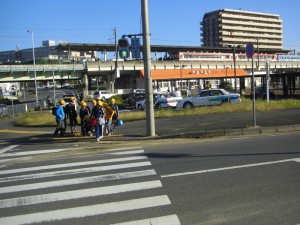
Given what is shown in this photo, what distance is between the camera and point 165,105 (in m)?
30.7

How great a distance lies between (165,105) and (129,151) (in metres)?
19.8

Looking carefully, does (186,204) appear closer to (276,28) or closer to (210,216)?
(210,216)

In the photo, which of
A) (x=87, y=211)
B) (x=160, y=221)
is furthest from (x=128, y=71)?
(x=160, y=221)

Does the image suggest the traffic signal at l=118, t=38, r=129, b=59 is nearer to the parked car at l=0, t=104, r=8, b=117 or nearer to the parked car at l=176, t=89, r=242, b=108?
the parked car at l=176, t=89, r=242, b=108

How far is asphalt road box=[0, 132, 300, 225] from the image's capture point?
16.8 feet

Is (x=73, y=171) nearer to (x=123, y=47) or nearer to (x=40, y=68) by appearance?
(x=123, y=47)

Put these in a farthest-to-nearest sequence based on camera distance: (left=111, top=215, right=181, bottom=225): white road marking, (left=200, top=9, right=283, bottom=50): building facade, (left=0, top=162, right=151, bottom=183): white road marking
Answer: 1. (left=200, top=9, right=283, bottom=50): building facade
2. (left=0, top=162, right=151, bottom=183): white road marking
3. (left=111, top=215, right=181, bottom=225): white road marking

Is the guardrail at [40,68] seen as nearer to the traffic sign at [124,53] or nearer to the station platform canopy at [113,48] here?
the station platform canopy at [113,48]

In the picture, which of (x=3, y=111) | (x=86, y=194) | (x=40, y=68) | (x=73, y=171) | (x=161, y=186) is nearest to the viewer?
(x=86, y=194)

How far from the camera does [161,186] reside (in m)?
6.68

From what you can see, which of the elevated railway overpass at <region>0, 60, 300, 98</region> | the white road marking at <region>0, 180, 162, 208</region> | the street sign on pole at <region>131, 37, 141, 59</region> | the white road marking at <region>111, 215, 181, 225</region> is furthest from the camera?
the elevated railway overpass at <region>0, 60, 300, 98</region>

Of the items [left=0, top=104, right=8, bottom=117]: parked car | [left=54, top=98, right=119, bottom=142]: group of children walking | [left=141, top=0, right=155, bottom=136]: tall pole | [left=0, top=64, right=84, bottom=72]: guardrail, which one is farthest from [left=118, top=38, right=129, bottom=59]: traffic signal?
[left=0, top=64, right=84, bottom=72]: guardrail

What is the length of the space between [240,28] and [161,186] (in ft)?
507

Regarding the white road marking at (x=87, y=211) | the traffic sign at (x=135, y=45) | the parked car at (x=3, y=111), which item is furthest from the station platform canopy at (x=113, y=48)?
the white road marking at (x=87, y=211)
